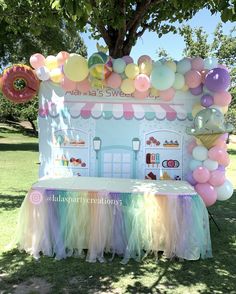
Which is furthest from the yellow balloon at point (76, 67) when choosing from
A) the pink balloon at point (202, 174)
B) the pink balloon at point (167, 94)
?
the pink balloon at point (202, 174)

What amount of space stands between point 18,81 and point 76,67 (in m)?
1.13

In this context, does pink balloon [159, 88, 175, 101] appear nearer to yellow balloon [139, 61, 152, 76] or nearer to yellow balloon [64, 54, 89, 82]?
yellow balloon [139, 61, 152, 76]

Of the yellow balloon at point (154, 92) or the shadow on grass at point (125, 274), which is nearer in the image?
the shadow on grass at point (125, 274)

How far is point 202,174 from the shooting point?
19.0 feet

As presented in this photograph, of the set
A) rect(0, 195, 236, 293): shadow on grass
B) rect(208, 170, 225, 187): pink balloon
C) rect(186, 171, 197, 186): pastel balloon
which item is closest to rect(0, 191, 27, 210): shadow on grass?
rect(0, 195, 236, 293): shadow on grass

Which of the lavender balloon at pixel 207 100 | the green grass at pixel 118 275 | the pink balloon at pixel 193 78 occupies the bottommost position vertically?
the green grass at pixel 118 275

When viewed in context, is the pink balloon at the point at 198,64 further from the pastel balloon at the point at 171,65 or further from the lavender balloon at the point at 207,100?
the lavender balloon at the point at 207,100

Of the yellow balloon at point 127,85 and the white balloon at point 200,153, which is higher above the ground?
the yellow balloon at point 127,85

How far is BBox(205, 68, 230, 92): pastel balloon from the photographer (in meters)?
5.70

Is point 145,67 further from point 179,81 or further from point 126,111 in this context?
point 126,111

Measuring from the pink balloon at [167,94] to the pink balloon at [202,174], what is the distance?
1145 millimetres

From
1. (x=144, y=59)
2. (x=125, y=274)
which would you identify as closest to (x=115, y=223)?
(x=125, y=274)

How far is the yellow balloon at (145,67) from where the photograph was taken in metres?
5.86

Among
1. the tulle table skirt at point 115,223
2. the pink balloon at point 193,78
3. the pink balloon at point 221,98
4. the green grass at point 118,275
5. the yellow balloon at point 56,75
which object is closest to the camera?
the green grass at point 118,275
